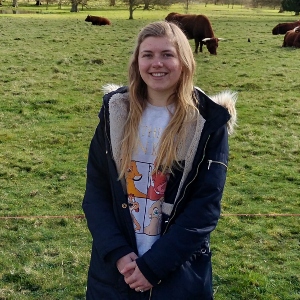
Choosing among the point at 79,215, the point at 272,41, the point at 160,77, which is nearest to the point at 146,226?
the point at 160,77

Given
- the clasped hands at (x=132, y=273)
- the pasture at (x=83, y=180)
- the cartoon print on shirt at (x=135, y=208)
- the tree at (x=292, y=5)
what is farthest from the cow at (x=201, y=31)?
the tree at (x=292, y=5)

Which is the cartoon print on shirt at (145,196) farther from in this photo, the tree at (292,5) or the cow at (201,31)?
the tree at (292,5)

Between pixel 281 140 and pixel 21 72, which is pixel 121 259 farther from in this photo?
pixel 21 72

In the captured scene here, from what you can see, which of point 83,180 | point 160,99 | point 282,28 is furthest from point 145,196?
point 282,28

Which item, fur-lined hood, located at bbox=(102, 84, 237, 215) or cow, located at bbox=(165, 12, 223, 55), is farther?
cow, located at bbox=(165, 12, 223, 55)

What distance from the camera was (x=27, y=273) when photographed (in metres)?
4.01

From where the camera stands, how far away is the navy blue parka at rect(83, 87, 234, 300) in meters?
2.12

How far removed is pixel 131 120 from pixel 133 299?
2.60 ft

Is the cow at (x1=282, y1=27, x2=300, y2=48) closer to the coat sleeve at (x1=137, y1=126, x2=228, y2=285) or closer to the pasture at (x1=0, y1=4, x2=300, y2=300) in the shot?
the pasture at (x1=0, y1=4, x2=300, y2=300)

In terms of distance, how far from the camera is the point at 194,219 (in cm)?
216

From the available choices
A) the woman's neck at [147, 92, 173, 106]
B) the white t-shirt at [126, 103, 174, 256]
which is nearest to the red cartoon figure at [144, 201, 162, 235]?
the white t-shirt at [126, 103, 174, 256]

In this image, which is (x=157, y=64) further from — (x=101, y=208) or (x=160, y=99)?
(x=101, y=208)

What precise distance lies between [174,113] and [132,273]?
72 centimetres

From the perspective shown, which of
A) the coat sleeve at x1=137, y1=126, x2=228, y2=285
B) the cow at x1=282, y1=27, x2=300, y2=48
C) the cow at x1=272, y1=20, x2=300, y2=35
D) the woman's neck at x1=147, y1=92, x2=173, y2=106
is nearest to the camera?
the coat sleeve at x1=137, y1=126, x2=228, y2=285
